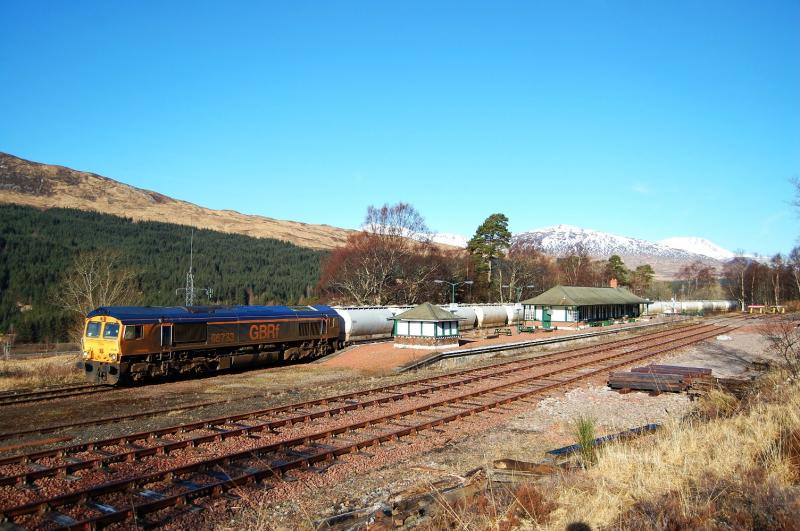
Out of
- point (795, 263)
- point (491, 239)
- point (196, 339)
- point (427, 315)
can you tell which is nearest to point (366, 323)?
point (427, 315)

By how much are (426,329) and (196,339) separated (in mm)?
14636

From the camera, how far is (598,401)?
1983 cm

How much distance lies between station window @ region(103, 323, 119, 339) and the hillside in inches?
5587

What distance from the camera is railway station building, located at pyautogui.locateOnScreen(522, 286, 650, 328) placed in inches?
2208

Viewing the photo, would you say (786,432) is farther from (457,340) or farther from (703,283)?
(703,283)

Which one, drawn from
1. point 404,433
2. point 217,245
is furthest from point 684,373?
point 217,245

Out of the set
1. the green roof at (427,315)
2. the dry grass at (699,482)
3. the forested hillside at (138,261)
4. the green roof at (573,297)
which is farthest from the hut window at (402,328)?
the forested hillside at (138,261)

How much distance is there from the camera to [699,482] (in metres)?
7.35

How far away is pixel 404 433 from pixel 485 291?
6820 centimetres

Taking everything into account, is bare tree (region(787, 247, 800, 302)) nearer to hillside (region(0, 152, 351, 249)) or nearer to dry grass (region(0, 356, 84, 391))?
dry grass (region(0, 356, 84, 391))

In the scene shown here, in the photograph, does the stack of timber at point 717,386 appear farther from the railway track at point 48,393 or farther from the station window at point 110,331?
the railway track at point 48,393

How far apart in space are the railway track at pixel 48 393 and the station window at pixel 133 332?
2334mm

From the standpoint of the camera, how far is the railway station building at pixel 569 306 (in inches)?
2208

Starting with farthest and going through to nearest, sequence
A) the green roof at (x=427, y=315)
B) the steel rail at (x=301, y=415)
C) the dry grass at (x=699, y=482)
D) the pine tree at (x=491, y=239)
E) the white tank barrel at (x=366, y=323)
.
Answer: the pine tree at (x=491, y=239)
the white tank barrel at (x=366, y=323)
the green roof at (x=427, y=315)
the steel rail at (x=301, y=415)
the dry grass at (x=699, y=482)
